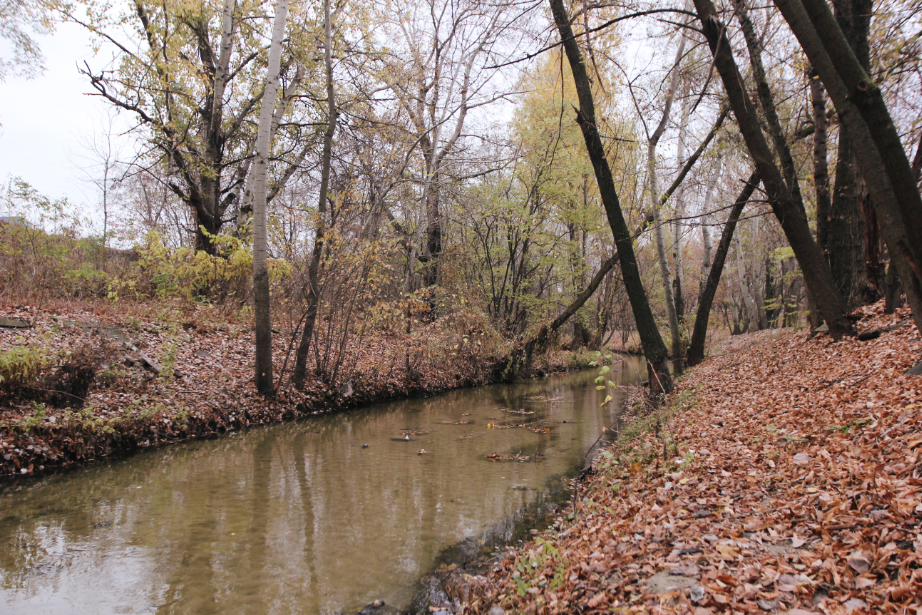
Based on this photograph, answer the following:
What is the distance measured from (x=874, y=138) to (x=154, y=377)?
10675 mm

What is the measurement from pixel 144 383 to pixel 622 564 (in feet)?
28.4

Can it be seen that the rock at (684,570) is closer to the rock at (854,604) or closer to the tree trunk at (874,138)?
the rock at (854,604)

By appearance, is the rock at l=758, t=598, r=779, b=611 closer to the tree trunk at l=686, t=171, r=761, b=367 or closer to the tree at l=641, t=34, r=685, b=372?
the tree at l=641, t=34, r=685, b=372

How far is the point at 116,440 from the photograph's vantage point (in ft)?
24.1

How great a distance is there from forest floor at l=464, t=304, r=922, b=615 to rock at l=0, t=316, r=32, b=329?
9.51 metres

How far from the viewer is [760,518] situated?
3119 mm

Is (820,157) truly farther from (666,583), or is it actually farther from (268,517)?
(268,517)

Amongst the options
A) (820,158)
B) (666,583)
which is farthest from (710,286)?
(666,583)

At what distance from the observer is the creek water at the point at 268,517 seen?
3.83 metres

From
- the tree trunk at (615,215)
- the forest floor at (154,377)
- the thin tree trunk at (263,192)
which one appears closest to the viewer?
the forest floor at (154,377)

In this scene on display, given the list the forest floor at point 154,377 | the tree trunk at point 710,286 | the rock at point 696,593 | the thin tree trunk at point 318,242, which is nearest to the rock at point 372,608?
the rock at point 696,593

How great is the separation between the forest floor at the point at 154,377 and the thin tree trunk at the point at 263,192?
1.11 m

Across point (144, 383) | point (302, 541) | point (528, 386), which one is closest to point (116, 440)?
point (144, 383)

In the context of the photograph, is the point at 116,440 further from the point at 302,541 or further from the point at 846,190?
the point at 846,190
